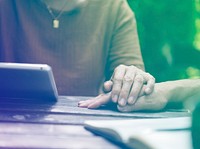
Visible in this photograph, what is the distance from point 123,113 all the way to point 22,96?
1.08 ft

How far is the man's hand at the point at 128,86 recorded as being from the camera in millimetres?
1138

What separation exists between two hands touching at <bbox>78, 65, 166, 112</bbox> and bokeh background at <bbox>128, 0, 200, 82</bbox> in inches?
66.4

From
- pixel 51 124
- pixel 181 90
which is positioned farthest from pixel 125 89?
pixel 51 124

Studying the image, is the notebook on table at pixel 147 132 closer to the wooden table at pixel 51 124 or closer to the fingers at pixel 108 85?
the wooden table at pixel 51 124

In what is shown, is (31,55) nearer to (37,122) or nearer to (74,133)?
(37,122)

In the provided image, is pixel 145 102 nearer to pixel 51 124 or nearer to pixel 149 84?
pixel 149 84

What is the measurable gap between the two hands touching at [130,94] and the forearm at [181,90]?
0.14 ft

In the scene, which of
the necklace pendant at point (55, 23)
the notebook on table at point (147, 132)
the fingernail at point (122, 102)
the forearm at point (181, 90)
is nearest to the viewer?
the notebook on table at point (147, 132)

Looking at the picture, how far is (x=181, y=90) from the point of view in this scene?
4.16 ft

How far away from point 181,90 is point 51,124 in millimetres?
547

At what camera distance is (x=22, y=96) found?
123cm

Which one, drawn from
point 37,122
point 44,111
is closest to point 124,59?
point 44,111

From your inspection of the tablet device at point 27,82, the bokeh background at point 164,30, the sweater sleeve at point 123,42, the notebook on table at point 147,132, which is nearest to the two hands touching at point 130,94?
the tablet device at point 27,82

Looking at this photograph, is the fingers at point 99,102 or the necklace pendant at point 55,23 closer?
the fingers at point 99,102
